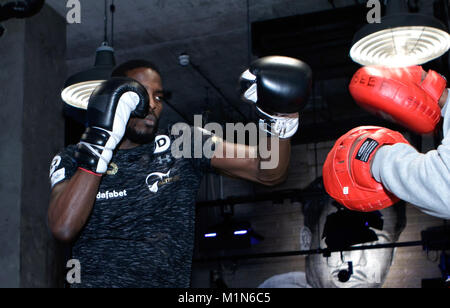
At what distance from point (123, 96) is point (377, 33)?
4.92 feet

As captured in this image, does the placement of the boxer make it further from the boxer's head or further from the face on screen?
the face on screen

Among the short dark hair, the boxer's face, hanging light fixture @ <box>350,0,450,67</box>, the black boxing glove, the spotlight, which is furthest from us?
the spotlight

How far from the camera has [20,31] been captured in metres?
4.69

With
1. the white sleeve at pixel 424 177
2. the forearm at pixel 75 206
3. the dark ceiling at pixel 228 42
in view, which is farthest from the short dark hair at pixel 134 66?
the dark ceiling at pixel 228 42

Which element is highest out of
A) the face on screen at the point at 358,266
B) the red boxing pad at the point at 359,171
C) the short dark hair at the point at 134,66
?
→ the face on screen at the point at 358,266

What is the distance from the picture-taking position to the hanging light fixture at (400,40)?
2.91 m

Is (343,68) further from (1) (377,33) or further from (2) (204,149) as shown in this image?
(2) (204,149)

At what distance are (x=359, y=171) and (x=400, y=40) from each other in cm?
140

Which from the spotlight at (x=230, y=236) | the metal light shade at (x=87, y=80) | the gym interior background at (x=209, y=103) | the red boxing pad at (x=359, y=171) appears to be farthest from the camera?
the spotlight at (x=230, y=236)

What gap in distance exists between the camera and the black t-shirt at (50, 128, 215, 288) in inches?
73.8

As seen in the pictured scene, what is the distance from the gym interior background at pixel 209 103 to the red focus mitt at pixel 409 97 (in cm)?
163

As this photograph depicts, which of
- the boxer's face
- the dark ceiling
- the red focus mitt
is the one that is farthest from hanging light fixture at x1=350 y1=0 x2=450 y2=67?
the boxer's face

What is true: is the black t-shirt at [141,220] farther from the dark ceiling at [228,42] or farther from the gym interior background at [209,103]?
the dark ceiling at [228,42]

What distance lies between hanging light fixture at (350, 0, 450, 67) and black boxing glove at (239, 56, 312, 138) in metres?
1.17
